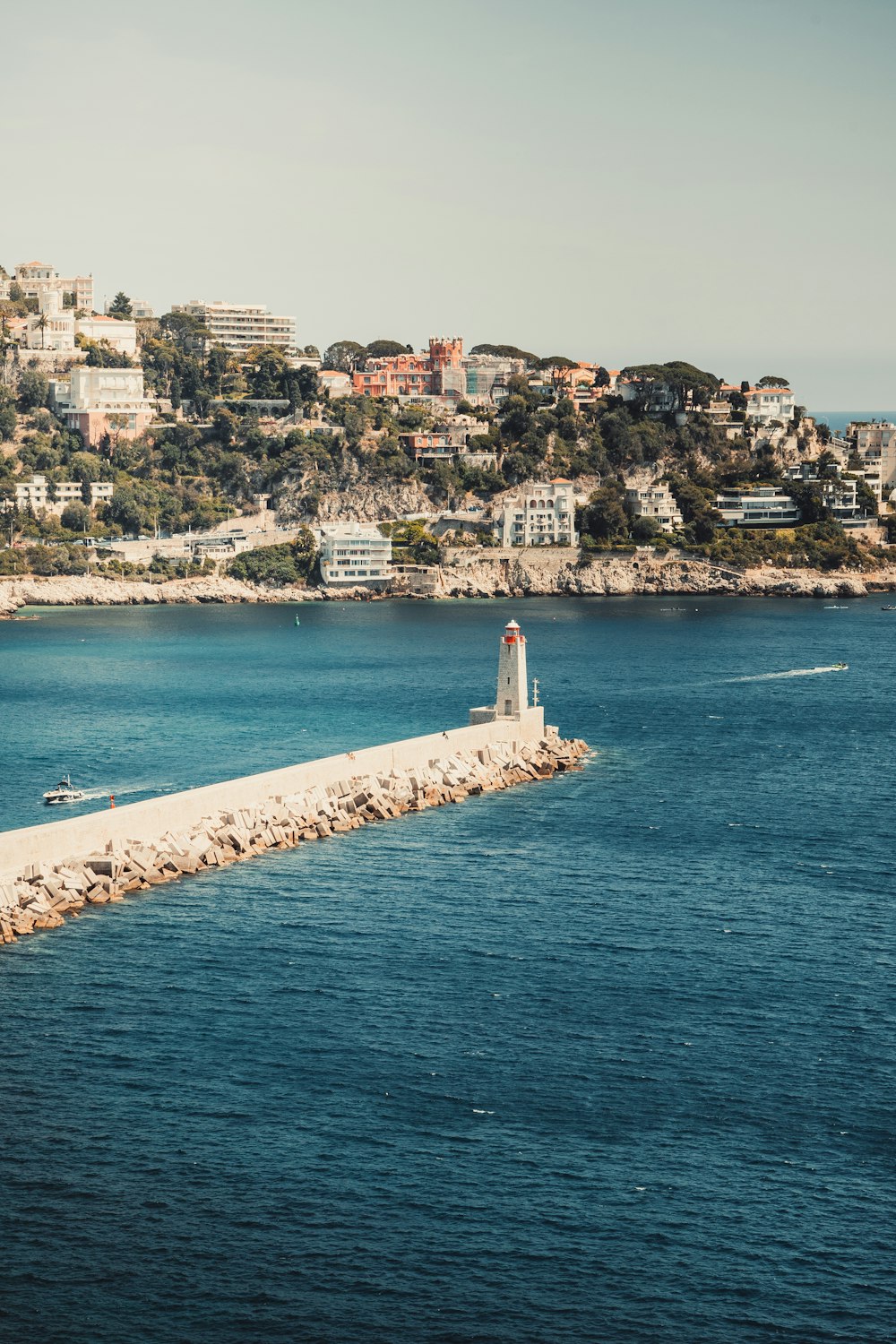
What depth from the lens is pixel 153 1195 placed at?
67.3ft

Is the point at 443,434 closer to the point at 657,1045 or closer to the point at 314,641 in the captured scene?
the point at 314,641

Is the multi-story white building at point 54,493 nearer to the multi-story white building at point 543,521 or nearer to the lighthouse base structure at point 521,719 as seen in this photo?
the multi-story white building at point 543,521

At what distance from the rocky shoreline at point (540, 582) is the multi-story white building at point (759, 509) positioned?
24.3ft

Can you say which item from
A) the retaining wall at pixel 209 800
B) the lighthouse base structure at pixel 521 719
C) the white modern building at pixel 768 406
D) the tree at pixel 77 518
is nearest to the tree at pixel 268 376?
the tree at pixel 77 518

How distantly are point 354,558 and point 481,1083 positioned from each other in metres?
95.0

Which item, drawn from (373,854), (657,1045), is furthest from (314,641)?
(657,1045)

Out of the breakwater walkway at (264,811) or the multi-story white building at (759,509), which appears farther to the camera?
the multi-story white building at (759,509)

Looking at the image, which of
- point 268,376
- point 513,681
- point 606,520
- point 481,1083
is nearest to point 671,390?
point 606,520

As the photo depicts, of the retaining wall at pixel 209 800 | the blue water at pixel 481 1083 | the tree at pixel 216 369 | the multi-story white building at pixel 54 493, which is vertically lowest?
the blue water at pixel 481 1083

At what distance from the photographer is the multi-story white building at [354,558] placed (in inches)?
4614

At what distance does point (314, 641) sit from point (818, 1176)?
70.3 meters

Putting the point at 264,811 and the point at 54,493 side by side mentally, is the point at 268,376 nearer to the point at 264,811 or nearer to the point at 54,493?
the point at 54,493

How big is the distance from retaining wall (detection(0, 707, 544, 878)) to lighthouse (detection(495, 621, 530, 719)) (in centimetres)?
36

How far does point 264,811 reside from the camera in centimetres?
3900
